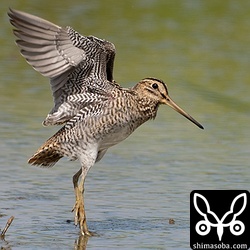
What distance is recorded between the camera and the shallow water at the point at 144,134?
10.6 metres

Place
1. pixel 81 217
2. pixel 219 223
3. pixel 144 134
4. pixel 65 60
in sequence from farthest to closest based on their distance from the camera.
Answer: pixel 144 134, pixel 65 60, pixel 81 217, pixel 219 223

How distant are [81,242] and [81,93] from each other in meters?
1.68

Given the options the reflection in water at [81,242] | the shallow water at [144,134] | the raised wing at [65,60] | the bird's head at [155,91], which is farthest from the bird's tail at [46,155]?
the reflection in water at [81,242]

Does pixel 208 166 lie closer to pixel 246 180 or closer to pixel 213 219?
pixel 246 180

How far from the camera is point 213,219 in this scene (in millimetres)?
10008

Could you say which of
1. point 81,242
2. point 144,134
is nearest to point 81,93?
point 81,242

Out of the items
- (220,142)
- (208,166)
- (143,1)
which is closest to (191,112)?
(220,142)

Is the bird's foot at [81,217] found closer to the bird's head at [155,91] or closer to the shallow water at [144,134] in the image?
the shallow water at [144,134]

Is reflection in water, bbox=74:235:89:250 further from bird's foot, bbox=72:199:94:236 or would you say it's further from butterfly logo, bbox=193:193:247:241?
butterfly logo, bbox=193:193:247:241

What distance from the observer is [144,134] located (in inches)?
551

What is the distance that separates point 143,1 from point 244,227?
36.0ft

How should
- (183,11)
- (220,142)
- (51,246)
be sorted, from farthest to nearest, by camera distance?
(183,11) < (220,142) < (51,246)

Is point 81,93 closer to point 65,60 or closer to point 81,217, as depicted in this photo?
point 65,60

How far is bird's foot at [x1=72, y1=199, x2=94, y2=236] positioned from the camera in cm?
1030
